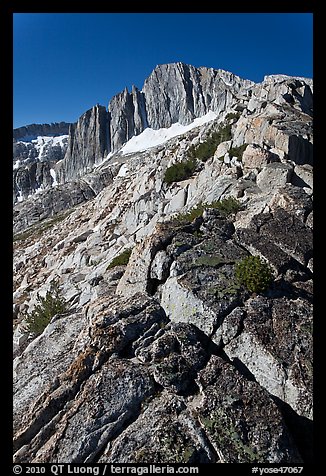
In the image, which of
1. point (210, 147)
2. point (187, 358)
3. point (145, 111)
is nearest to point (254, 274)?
point (187, 358)

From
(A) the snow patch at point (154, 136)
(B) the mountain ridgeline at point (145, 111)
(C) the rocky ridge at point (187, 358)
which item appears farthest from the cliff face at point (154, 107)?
(C) the rocky ridge at point (187, 358)

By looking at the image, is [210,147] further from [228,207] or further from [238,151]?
[228,207]

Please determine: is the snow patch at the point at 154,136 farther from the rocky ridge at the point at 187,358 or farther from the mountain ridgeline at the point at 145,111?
the rocky ridge at the point at 187,358

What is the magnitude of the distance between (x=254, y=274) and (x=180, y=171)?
83.3ft

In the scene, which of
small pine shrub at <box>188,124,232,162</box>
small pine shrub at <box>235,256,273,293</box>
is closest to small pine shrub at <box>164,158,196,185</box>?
small pine shrub at <box>188,124,232,162</box>

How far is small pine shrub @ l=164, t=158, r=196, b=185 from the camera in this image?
33.9 meters

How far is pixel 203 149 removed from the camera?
35188mm

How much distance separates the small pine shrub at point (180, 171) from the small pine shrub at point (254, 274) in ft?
80.0

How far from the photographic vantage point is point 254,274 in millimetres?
10023

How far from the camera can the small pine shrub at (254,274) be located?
32.6ft

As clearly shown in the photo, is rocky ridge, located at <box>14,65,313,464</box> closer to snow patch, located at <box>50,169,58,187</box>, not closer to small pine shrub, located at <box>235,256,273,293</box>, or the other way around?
small pine shrub, located at <box>235,256,273,293</box>

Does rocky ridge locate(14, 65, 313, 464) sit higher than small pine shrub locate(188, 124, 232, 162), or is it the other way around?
small pine shrub locate(188, 124, 232, 162)

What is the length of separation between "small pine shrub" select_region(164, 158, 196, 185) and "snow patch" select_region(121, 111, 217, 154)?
122 meters
